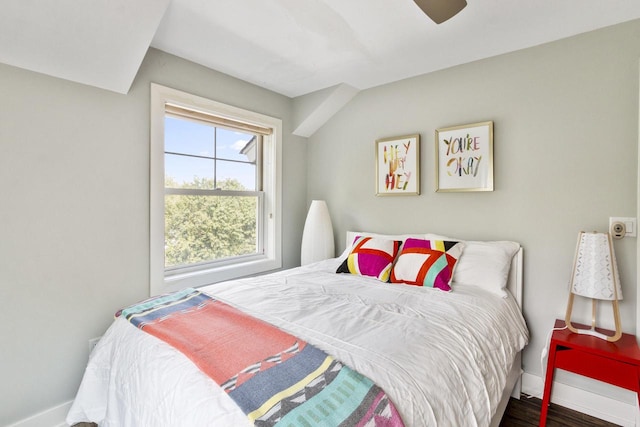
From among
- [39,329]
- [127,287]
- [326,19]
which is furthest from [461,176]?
[39,329]

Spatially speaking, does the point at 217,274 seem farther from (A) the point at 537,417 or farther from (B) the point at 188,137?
(A) the point at 537,417

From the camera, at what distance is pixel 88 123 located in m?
1.86

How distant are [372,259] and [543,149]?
1371mm

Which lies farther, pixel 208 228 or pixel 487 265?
pixel 208 228

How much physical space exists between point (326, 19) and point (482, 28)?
38.1 inches

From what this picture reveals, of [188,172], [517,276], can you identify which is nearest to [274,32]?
[188,172]

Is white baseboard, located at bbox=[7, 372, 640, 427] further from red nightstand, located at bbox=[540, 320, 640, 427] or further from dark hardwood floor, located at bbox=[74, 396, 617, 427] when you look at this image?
red nightstand, located at bbox=[540, 320, 640, 427]

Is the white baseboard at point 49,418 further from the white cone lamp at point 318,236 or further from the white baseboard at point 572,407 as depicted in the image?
the white cone lamp at point 318,236

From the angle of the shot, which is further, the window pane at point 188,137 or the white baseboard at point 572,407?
the window pane at point 188,137

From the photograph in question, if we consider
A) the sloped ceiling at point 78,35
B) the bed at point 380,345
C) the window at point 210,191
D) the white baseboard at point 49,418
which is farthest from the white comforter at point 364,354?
the sloped ceiling at point 78,35

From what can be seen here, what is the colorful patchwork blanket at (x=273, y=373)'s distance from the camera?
0.79 metres

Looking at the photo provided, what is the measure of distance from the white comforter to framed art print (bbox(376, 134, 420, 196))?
1.00 meters

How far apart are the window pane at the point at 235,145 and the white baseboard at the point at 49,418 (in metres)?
1.95

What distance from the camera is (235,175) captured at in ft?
9.22
